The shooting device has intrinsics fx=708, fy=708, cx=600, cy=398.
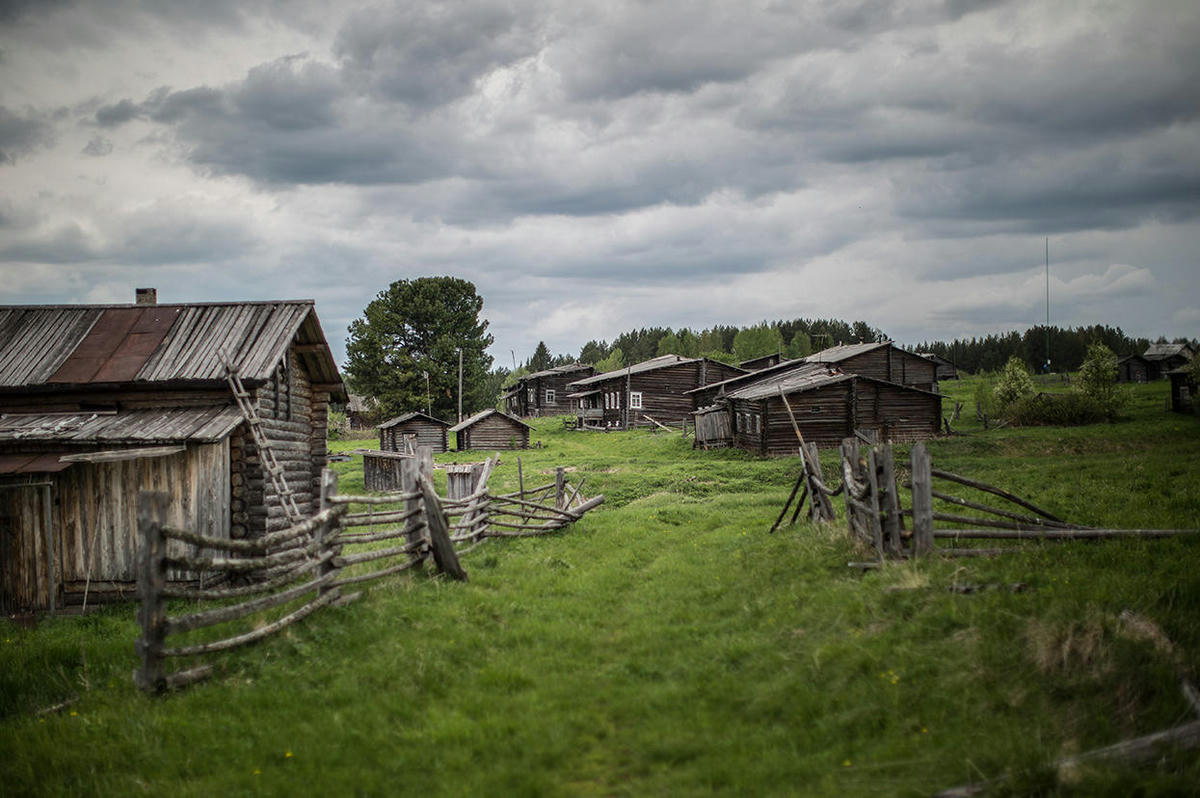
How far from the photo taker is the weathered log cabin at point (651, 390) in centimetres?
5188

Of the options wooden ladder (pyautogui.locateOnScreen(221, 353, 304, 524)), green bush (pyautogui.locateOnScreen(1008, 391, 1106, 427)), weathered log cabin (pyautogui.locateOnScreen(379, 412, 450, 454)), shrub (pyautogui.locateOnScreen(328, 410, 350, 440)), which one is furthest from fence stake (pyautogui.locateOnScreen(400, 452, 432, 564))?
shrub (pyautogui.locateOnScreen(328, 410, 350, 440))

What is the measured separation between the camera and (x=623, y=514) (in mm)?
18594

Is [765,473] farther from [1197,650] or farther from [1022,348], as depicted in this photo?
[1022,348]

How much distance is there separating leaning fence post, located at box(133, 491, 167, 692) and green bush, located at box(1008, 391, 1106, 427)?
39.1m

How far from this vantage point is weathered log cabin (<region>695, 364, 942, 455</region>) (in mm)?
31594

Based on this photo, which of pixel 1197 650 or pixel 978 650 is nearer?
pixel 1197 650

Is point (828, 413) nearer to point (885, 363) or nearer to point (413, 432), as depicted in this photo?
point (885, 363)

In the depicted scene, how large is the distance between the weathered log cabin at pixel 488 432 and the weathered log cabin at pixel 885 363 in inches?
818

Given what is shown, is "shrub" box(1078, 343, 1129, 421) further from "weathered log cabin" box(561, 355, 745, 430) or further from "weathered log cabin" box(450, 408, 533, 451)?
"weathered log cabin" box(450, 408, 533, 451)

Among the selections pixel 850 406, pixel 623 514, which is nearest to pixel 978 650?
pixel 623 514

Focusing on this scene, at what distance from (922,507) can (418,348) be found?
177 ft

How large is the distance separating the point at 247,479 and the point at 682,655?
10753 millimetres

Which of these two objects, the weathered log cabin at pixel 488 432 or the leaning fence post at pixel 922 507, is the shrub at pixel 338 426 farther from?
the leaning fence post at pixel 922 507

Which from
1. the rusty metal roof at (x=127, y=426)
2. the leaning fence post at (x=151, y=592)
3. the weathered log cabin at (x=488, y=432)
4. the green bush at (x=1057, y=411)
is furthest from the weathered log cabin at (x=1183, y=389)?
the leaning fence post at (x=151, y=592)
